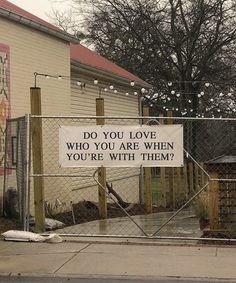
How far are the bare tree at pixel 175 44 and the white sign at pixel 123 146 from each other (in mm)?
19461

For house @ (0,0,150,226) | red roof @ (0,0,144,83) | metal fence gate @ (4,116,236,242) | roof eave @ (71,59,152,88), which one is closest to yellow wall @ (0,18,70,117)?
house @ (0,0,150,226)

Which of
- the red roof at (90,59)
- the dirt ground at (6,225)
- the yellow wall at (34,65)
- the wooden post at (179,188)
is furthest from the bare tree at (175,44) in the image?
the dirt ground at (6,225)

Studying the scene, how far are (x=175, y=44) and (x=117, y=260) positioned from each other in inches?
946

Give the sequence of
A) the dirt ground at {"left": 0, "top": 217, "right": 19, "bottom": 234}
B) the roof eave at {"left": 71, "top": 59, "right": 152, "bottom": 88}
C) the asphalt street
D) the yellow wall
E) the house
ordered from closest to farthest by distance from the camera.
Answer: the asphalt street, the dirt ground at {"left": 0, "top": 217, "right": 19, "bottom": 234}, the house, the yellow wall, the roof eave at {"left": 71, "top": 59, "right": 152, "bottom": 88}

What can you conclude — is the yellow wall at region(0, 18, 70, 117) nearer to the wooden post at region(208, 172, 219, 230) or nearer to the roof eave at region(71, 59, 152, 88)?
the roof eave at region(71, 59, 152, 88)

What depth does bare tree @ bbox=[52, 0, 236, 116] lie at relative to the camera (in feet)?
99.3

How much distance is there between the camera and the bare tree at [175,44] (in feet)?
99.3

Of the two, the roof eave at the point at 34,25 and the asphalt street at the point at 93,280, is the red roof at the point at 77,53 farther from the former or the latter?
the asphalt street at the point at 93,280

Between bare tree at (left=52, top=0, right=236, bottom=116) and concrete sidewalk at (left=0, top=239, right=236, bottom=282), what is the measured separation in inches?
800

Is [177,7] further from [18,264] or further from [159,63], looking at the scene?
[18,264]

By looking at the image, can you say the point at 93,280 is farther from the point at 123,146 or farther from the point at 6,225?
the point at 6,225

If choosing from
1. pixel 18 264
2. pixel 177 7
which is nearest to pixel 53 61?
pixel 18 264

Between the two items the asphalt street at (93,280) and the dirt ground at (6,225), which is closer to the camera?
the asphalt street at (93,280)

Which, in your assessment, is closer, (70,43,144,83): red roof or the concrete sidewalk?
the concrete sidewalk
